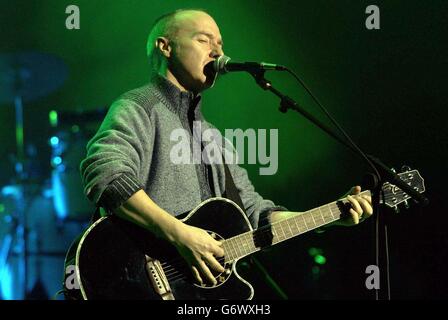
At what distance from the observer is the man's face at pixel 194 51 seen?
2754 millimetres

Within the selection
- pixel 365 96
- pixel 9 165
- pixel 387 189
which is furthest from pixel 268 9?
pixel 9 165

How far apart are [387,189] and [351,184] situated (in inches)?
42.8

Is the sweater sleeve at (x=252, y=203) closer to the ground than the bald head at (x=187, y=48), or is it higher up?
closer to the ground

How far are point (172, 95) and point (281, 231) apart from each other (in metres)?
0.81

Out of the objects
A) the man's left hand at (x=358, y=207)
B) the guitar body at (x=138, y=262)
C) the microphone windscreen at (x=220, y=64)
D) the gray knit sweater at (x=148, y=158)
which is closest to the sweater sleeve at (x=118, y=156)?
the gray knit sweater at (x=148, y=158)

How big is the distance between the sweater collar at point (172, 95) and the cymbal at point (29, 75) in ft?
4.54

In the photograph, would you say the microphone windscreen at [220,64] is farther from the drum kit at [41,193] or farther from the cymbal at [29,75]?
the cymbal at [29,75]

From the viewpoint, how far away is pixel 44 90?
13.1 feet

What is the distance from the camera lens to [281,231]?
2645 mm

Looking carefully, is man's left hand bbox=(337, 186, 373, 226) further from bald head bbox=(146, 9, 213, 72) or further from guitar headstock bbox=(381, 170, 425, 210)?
bald head bbox=(146, 9, 213, 72)

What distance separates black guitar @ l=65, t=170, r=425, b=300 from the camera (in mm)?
2119

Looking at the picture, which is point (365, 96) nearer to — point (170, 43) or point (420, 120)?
point (420, 120)

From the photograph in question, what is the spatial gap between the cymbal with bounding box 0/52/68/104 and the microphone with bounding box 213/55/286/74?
1673 millimetres
